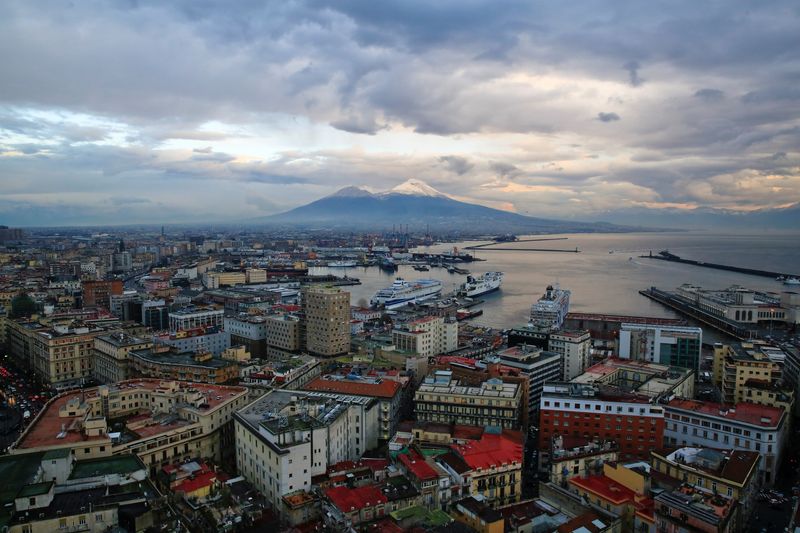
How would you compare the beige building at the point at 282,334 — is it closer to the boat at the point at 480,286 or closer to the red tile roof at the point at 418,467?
the red tile roof at the point at 418,467

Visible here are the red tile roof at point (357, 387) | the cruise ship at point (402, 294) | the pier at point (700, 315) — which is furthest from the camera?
the cruise ship at point (402, 294)

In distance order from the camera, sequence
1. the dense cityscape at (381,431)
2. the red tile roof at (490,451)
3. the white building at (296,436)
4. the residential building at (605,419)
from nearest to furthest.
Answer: the dense cityscape at (381,431) → the white building at (296,436) → the red tile roof at (490,451) → the residential building at (605,419)

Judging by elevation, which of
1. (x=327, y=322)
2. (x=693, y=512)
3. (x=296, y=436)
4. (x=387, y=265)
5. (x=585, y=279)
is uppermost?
(x=327, y=322)

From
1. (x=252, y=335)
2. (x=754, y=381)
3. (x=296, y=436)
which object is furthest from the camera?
(x=252, y=335)

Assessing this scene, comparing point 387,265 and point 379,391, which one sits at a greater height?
point 379,391

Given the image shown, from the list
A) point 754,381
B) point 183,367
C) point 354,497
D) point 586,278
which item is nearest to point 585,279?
point 586,278

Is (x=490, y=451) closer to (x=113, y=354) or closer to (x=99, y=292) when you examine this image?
(x=113, y=354)

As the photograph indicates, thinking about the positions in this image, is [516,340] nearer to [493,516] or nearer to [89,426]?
[493,516]

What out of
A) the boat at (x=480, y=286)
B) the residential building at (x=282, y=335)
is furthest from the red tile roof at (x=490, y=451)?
the boat at (x=480, y=286)
